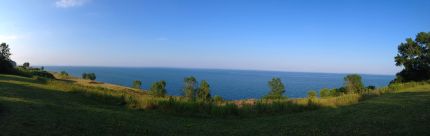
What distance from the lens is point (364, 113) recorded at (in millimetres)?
13992

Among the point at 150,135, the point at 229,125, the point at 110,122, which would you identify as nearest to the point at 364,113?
the point at 229,125

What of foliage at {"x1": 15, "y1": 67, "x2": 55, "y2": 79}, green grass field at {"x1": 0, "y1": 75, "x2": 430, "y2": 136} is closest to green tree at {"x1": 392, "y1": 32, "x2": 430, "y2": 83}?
green grass field at {"x1": 0, "y1": 75, "x2": 430, "y2": 136}

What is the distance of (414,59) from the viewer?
51.3 metres

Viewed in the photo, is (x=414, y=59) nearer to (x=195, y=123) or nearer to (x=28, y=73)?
(x=195, y=123)

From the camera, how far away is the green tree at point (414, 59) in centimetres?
4911

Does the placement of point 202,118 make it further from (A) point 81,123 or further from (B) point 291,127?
(A) point 81,123

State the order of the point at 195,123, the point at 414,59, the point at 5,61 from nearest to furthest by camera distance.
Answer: the point at 195,123 < the point at 5,61 < the point at 414,59

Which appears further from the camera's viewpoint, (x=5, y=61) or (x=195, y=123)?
(x=5, y=61)

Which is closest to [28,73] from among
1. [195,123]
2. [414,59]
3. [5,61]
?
[5,61]

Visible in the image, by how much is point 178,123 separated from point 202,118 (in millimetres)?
2080

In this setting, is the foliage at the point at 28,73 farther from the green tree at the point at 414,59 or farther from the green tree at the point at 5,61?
the green tree at the point at 414,59

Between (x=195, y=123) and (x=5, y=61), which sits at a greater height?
(x=5, y=61)

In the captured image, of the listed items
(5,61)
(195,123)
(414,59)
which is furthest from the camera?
(414,59)

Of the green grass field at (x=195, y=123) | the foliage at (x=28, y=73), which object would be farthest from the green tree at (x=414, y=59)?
the foliage at (x=28, y=73)
